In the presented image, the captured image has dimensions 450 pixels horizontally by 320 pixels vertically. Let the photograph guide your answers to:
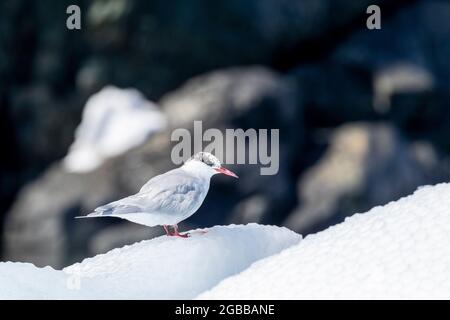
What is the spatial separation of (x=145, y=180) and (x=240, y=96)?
105cm

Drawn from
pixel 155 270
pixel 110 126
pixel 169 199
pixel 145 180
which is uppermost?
pixel 110 126

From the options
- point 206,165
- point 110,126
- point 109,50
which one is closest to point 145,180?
point 110,126

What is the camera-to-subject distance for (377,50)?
Result: 8.11 meters

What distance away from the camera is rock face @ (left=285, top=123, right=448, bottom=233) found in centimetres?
731

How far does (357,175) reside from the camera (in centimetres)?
742

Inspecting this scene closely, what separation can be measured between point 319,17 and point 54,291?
21.9 ft

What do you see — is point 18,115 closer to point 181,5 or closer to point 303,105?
point 181,5

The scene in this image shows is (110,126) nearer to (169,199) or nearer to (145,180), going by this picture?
(145,180)

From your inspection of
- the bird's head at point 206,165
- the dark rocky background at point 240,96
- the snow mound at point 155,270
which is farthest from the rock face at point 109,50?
the snow mound at point 155,270

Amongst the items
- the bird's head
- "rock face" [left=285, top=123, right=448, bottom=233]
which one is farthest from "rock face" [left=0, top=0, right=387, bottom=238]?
the bird's head

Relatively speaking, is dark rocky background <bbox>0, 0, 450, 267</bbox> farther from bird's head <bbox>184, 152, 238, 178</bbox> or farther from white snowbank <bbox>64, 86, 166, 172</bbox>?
bird's head <bbox>184, 152, 238, 178</bbox>

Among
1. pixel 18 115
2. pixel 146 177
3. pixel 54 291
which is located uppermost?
pixel 18 115

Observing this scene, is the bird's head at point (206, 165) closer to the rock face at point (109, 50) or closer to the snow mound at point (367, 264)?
the snow mound at point (367, 264)

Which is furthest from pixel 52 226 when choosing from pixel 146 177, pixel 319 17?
pixel 319 17
